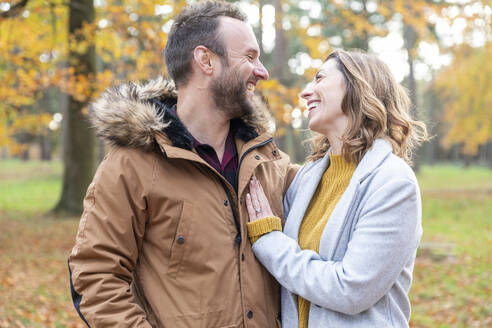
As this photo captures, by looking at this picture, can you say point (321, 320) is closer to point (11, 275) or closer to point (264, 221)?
point (264, 221)

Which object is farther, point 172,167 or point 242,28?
point 242,28

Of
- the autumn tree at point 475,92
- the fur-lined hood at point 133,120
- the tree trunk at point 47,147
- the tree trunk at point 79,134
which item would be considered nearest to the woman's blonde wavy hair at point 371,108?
the fur-lined hood at point 133,120

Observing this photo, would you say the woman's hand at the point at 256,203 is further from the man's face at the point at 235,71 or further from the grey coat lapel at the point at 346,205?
the man's face at the point at 235,71

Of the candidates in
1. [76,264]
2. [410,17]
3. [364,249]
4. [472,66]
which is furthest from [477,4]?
[472,66]

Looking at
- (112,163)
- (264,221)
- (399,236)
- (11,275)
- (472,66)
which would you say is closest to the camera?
(399,236)

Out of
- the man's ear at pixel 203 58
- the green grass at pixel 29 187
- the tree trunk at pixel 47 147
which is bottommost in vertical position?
the green grass at pixel 29 187

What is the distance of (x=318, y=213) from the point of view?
267cm

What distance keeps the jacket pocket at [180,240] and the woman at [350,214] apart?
37 centimetres

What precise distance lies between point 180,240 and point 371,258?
947 millimetres

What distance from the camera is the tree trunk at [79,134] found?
1123 centimetres

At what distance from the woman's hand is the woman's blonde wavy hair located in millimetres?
542

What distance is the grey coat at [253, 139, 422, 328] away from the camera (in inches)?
85.6

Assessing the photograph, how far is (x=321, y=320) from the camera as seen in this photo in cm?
237

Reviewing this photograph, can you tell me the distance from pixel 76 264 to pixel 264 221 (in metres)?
1.00
